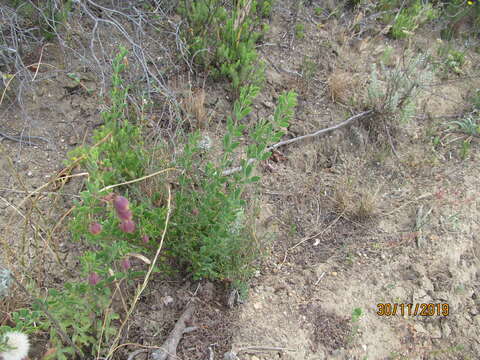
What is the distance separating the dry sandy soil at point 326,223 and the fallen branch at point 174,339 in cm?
6

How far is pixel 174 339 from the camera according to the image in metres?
1.92

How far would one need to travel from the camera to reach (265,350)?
2.03m

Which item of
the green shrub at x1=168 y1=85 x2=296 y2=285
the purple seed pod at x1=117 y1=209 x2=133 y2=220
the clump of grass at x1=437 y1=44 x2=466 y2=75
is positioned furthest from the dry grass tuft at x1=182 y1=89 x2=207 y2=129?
the clump of grass at x1=437 y1=44 x2=466 y2=75

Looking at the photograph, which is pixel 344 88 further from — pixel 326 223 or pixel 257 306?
pixel 257 306

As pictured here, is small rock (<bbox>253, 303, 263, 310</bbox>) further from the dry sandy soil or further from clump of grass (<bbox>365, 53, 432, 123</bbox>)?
clump of grass (<bbox>365, 53, 432, 123</bbox>)

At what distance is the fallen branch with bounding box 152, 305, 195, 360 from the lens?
1826 millimetres

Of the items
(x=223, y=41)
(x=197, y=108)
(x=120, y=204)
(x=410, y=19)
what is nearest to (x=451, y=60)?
(x=410, y=19)

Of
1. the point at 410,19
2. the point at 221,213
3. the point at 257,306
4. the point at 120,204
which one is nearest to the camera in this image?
the point at 120,204

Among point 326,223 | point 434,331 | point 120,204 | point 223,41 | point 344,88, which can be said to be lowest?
point 434,331

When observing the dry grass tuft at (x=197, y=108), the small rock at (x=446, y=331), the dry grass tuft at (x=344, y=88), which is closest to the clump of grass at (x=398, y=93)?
the dry grass tuft at (x=344, y=88)
